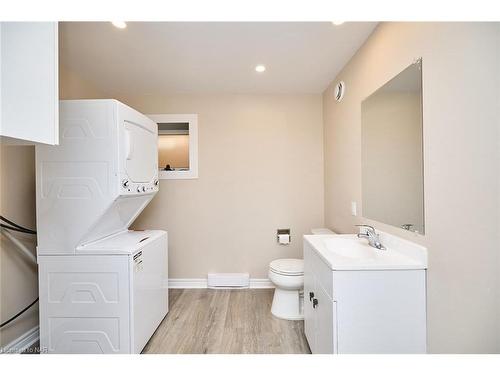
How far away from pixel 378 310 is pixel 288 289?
3.61 feet

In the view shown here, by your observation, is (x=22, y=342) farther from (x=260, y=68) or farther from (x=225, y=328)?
(x=260, y=68)

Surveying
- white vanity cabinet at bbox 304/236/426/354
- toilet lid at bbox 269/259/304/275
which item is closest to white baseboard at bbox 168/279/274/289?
toilet lid at bbox 269/259/304/275

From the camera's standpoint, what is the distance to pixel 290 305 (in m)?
2.26

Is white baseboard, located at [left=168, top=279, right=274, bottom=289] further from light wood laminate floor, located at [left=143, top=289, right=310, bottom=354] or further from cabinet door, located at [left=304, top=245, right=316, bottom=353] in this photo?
cabinet door, located at [left=304, top=245, right=316, bottom=353]

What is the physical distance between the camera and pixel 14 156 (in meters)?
1.82

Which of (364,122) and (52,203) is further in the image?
(364,122)

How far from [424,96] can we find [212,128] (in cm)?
224

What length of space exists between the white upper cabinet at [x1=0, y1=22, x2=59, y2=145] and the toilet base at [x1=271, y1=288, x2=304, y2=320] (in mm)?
2166

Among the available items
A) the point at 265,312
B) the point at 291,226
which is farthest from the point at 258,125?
the point at 265,312

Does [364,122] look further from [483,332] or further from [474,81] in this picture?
[483,332]

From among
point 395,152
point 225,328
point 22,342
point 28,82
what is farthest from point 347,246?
point 22,342

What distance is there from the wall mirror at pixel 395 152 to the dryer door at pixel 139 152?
6.09 ft

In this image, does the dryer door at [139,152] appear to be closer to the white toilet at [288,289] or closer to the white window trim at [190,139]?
the white window trim at [190,139]
